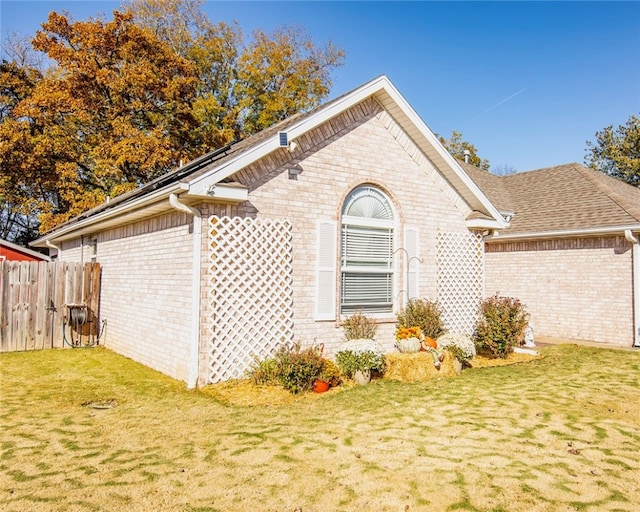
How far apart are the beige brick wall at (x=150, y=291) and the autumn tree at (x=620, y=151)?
31.9 metres

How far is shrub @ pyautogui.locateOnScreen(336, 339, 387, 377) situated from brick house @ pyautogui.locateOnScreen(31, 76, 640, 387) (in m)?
0.71

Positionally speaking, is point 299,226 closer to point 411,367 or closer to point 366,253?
point 366,253

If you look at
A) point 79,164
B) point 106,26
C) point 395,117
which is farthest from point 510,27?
point 79,164

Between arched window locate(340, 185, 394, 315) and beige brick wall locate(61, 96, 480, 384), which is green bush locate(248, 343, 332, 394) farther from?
arched window locate(340, 185, 394, 315)

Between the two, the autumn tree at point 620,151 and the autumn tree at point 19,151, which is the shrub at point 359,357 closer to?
the autumn tree at point 19,151

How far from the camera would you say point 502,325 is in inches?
412

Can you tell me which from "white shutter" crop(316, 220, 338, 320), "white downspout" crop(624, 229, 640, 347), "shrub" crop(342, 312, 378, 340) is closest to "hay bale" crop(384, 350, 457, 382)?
"shrub" crop(342, 312, 378, 340)

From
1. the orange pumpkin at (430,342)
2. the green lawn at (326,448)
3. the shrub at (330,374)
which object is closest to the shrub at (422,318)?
the orange pumpkin at (430,342)

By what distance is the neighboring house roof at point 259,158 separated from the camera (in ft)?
24.0

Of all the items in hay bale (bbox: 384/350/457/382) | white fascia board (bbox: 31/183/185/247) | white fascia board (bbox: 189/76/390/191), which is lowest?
hay bale (bbox: 384/350/457/382)

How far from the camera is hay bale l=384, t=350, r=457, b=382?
8242mm

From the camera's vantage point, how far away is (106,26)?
21.7m

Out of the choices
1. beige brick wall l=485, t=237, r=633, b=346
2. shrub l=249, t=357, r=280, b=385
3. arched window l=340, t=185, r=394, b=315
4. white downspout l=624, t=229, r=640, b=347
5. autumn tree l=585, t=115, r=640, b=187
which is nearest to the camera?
shrub l=249, t=357, r=280, b=385

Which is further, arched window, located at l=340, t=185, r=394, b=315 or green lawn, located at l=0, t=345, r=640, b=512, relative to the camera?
arched window, located at l=340, t=185, r=394, b=315
